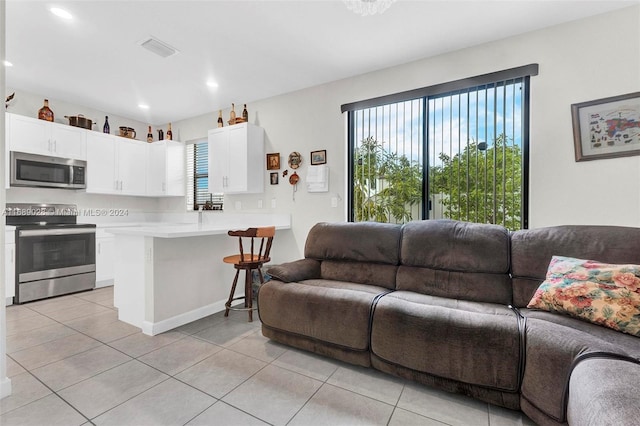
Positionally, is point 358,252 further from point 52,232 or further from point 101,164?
point 101,164

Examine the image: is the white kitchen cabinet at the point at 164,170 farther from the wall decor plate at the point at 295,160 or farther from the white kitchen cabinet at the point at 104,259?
the wall decor plate at the point at 295,160

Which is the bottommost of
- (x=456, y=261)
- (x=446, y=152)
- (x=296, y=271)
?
(x=296, y=271)

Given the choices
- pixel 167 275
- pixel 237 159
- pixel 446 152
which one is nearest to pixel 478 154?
pixel 446 152

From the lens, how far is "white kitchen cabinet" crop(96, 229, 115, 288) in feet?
13.7

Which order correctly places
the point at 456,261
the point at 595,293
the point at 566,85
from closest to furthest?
the point at 595,293, the point at 456,261, the point at 566,85

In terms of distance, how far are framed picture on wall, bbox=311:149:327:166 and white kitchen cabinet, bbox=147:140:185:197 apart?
2626 millimetres

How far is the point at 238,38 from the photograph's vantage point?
2699 mm

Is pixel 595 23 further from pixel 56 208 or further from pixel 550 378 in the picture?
pixel 56 208

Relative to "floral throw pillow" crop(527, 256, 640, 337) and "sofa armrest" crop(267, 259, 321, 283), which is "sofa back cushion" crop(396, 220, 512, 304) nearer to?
"floral throw pillow" crop(527, 256, 640, 337)

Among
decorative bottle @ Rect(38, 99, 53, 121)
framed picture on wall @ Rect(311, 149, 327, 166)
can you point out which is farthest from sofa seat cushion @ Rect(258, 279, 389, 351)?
decorative bottle @ Rect(38, 99, 53, 121)

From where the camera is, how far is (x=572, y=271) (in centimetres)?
181

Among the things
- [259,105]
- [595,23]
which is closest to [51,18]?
[259,105]

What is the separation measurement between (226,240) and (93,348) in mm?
1457

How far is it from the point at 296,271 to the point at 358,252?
0.60 metres
